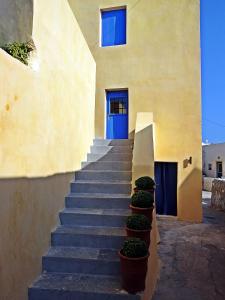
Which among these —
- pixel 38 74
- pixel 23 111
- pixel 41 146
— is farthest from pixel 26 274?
pixel 38 74

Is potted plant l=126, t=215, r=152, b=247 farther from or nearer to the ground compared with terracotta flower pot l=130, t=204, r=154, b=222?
nearer to the ground

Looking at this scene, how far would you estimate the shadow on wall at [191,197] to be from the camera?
9.71 m

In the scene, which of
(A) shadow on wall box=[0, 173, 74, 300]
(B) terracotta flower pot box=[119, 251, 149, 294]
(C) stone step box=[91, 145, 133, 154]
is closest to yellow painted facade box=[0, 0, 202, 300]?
(A) shadow on wall box=[0, 173, 74, 300]

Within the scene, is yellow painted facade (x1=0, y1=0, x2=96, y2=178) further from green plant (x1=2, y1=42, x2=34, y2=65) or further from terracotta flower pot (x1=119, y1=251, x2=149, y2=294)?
terracotta flower pot (x1=119, y1=251, x2=149, y2=294)

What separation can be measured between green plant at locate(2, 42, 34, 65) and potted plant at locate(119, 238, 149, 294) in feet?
9.86

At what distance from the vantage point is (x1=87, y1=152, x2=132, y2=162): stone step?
6.86 metres

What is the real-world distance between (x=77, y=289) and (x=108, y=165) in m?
3.21

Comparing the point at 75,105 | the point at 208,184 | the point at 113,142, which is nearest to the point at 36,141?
the point at 75,105

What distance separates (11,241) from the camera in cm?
342

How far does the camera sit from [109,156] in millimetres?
6977

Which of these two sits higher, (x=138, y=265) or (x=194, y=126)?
(x=194, y=126)

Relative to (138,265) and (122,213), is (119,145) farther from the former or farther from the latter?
(138,265)

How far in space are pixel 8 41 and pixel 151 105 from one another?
6.51 metres

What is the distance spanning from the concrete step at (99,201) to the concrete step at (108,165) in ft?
3.60
